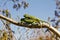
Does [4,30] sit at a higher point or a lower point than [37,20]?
lower

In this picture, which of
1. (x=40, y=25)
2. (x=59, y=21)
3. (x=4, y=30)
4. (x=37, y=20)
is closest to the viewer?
(x=40, y=25)

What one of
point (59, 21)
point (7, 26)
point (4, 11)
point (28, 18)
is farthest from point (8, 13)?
point (28, 18)

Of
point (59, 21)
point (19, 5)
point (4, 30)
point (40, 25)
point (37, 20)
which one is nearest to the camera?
point (40, 25)

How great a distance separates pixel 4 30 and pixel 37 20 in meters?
1.48

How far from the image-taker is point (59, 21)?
4.24 m

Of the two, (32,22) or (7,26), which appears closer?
(32,22)

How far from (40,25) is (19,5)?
2.33m

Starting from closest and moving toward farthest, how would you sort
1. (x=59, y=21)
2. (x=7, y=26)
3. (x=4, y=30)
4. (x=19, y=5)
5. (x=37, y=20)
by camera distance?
(x=37, y=20), (x=7, y=26), (x=4, y=30), (x=59, y=21), (x=19, y=5)

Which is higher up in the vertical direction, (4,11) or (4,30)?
(4,11)

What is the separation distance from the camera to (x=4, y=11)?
432 cm

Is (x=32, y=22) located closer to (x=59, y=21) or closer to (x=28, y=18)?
(x=28, y=18)

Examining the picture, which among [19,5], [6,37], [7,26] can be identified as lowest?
[6,37]

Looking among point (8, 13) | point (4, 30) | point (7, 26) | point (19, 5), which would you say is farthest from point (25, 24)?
point (19, 5)

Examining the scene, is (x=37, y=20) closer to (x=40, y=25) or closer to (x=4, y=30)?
(x=40, y=25)
